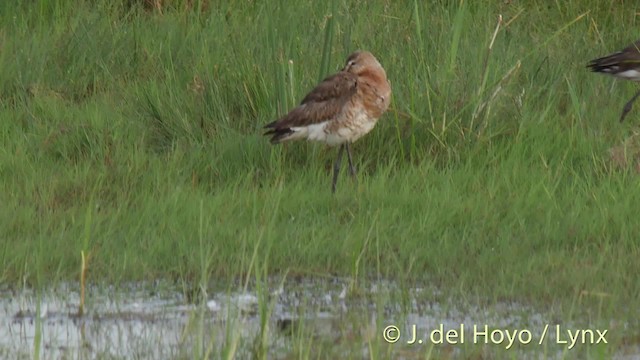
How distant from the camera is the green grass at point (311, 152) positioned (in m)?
6.84

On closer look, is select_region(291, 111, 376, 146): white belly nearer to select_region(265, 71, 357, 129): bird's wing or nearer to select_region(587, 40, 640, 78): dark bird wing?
select_region(265, 71, 357, 129): bird's wing

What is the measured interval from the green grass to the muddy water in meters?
0.19

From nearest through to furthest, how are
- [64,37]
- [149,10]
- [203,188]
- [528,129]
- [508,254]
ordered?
[508,254] → [203,188] → [528,129] → [64,37] → [149,10]

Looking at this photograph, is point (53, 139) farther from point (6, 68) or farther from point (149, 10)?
point (149, 10)

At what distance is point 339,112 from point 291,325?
2.43m

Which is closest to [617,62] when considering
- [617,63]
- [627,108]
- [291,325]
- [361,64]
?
[617,63]

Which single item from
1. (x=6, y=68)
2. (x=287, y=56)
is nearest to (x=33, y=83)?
(x=6, y=68)

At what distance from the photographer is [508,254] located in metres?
6.88

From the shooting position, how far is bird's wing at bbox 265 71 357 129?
8.11 m

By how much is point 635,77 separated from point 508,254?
125 inches

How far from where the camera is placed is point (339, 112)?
8156 millimetres

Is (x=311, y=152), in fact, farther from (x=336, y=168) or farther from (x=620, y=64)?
(x=620, y=64)

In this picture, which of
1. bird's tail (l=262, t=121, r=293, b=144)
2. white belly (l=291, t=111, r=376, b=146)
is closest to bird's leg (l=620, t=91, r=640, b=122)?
white belly (l=291, t=111, r=376, b=146)

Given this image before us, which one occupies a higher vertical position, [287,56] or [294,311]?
[287,56]
